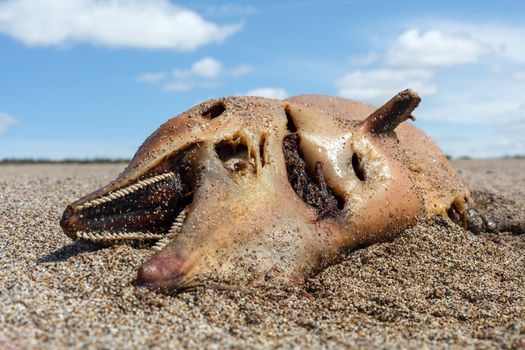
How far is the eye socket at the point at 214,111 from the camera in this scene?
5719 millimetres

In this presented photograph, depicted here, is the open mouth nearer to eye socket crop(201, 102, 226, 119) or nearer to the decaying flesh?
the decaying flesh

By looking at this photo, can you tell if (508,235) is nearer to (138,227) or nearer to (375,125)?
(375,125)

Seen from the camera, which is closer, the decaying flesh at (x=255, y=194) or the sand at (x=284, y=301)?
the sand at (x=284, y=301)

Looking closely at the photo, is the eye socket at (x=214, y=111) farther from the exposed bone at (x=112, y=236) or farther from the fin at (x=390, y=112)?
the fin at (x=390, y=112)

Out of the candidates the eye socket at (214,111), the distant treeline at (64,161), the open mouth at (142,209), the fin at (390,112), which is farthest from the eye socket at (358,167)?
the distant treeline at (64,161)

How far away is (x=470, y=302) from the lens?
5027 millimetres

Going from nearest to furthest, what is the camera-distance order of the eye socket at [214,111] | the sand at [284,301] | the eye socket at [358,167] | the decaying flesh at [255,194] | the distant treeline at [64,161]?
the sand at [284,301]
the decaying flesh at [255,194]
the eye socket at [214,111]
the eye socket at [358,167]
the distant treeline at [64,161]

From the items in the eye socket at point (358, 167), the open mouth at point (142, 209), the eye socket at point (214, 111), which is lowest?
the open mouth at point (142, 209)

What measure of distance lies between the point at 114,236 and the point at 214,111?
1.43 metres

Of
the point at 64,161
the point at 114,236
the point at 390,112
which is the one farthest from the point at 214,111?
the point at 64,161

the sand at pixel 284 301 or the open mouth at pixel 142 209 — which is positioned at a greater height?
the open mouth at pixel 142 209

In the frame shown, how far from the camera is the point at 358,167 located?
Result: 6023 mm

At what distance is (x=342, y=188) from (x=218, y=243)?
1394 millimetres

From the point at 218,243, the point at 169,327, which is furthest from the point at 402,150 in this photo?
the point at 169,327
